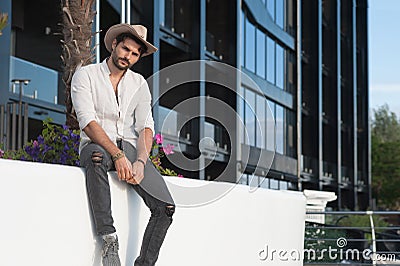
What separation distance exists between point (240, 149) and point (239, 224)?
69.3ft

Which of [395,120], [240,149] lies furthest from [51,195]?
[395,120]

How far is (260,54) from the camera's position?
34.8m

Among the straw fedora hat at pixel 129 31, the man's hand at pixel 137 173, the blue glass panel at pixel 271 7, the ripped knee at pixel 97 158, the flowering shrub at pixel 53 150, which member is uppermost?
the blue glass panel at pixel 271 7

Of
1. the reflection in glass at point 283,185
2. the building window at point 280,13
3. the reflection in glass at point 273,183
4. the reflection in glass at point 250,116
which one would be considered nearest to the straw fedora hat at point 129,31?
the reflection in glass at point 250,116

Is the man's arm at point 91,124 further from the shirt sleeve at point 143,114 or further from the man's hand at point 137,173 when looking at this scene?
the shirt sleeve at point 143,114

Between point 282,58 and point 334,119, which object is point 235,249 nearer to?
point 282,58

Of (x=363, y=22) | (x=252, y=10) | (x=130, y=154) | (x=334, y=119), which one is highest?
(x=363, y=22)

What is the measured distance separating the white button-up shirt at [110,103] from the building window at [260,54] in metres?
27.8

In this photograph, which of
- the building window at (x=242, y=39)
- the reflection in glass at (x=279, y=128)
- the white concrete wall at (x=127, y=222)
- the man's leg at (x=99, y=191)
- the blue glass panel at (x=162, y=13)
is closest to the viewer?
the white concrete wall at (x=127, y=222)

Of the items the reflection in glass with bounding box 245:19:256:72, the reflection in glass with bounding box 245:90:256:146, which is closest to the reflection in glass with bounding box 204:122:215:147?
the reflection in glass with bounding box 245:90:256:146

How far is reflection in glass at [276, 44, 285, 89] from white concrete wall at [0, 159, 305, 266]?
28.0m

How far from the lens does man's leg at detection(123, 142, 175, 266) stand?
6.12 metres

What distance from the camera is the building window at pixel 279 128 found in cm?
3531

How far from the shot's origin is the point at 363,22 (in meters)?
55.1
